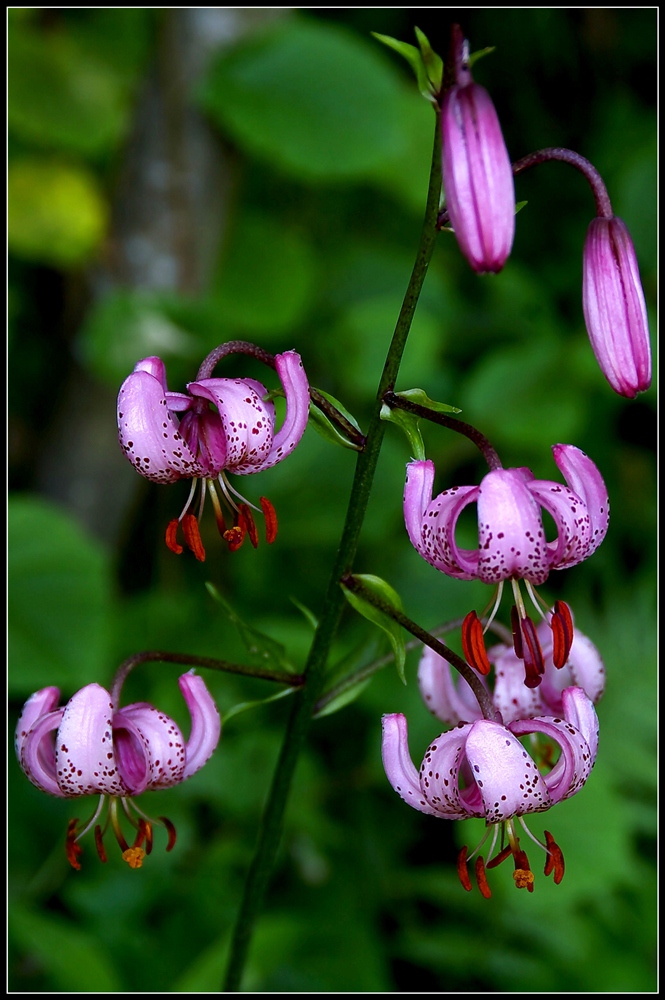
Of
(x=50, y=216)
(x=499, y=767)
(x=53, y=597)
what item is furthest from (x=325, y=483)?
(x=499, y=767)

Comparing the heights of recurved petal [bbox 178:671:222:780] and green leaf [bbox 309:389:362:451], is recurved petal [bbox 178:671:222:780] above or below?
below

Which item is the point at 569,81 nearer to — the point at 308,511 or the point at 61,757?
the point at 308,511

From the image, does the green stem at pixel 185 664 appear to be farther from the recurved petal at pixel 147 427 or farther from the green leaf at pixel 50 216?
the green leaf at pixel 50 216

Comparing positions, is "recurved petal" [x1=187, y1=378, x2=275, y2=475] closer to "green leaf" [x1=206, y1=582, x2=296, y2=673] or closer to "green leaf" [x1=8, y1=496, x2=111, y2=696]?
"green leaf" [x1=206, y1=582, x2=296, y2=673]

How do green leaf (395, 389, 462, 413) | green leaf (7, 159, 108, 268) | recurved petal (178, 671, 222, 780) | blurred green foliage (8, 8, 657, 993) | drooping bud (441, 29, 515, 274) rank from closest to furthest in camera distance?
drooping bud (441, 29, 515, 274), green leaf (395, 389, 462, 413), recurved petal (178, 671, 222, 780), blurred green foliage (8, 8, 657, 993), green leaf (7, 159, 108, 268)

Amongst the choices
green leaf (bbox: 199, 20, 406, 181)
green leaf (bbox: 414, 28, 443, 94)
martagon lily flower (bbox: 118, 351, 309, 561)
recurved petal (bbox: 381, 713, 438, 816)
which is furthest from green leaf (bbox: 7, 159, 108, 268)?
recurved petal (bbox: 381, 713, 438, 816)

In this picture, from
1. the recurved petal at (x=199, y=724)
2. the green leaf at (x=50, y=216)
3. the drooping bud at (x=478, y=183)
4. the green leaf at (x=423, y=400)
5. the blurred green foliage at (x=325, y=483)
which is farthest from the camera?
the green leaf at (x=50, y=216)

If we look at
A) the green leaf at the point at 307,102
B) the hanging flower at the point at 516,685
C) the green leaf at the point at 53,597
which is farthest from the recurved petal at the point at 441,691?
the green leaf at the point at 307,102
